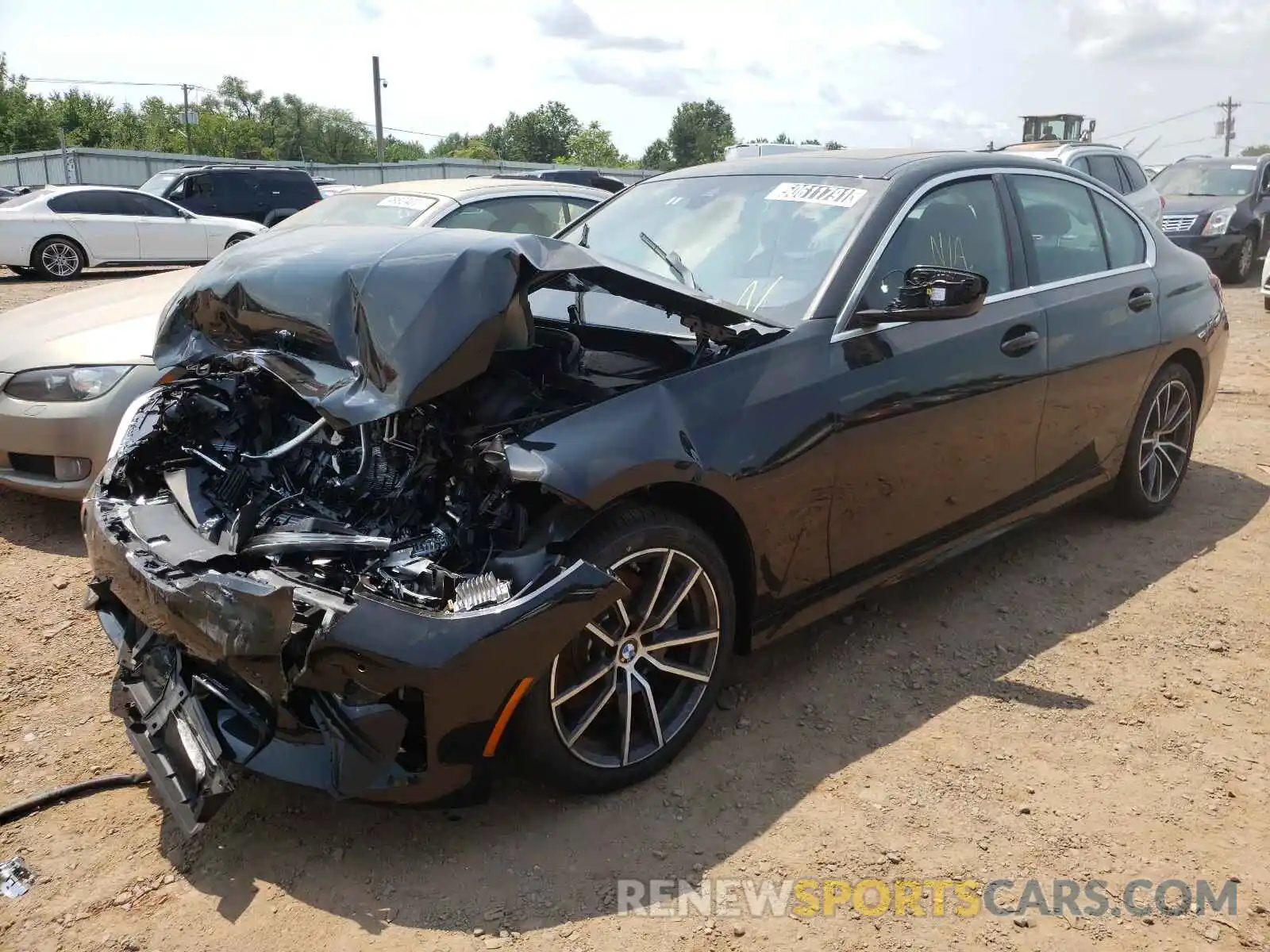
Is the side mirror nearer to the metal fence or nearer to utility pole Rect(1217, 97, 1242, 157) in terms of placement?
the metal fence

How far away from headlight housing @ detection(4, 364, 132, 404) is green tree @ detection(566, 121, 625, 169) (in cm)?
7370

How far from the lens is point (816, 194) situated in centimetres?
379

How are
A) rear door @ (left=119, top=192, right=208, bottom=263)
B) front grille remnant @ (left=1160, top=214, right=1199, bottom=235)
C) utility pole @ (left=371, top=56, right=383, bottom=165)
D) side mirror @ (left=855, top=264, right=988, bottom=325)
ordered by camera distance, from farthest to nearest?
utility pole @ (left=371, top=56, right=383, bottom=165) → rear door @ (left=119, top=192, right=208, bottom=263) → front grille remnant @ (left=1160, top=214, right=1199, bottom=235) → side mirror @ (left=855, top=264, right=988, bottom=325)

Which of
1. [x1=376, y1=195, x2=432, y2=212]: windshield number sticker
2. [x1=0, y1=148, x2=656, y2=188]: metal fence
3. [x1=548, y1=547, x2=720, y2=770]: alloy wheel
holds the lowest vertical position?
[x1=548, y1=547, x2=720, y2=770]: alloy wheel

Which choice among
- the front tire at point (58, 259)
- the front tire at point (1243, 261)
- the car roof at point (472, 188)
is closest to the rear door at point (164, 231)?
the front tire at point (58, 259)

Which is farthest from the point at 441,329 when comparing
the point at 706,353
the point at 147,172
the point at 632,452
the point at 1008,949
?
the point at 147,172

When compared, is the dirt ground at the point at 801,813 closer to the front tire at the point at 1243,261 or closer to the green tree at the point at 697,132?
the front tire at the point at 1243,261

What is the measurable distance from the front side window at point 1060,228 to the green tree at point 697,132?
8699 cm

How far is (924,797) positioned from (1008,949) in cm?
58

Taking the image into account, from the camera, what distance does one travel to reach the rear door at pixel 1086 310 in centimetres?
421

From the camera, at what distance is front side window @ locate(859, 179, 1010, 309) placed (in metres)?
3.56

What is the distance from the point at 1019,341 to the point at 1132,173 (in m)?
10.3

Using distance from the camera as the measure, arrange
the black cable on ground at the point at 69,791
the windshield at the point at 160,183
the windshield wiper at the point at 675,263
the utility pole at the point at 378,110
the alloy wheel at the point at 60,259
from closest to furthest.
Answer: the black cable on ground at the point at 69,791 < the windshield wiper at the point at 675,263 < the alloy wheel at the point at 60,259 < the windshield at the point at 160,183 < the utility pole at the point at 378,110

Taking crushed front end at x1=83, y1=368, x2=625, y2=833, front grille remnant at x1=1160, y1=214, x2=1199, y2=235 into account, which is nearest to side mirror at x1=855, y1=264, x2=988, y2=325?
crushed front end at x1=83, y1=368, x2=625, y2=833
